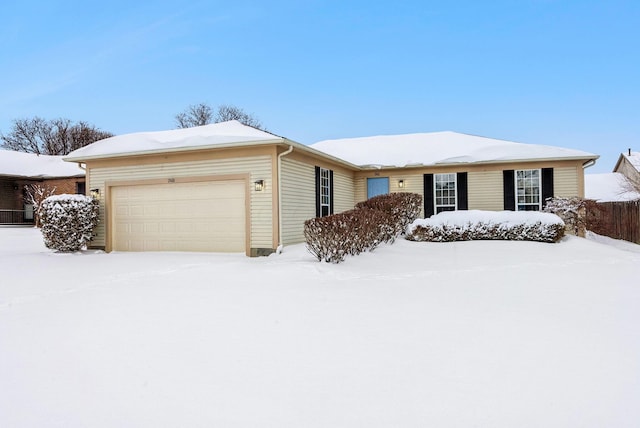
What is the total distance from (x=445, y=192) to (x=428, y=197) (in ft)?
2.04

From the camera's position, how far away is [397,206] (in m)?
10.6

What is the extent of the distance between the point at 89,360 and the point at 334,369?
193 centimetres

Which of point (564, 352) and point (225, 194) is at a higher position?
point (225, 194)

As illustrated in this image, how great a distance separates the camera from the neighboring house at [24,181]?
861 inches

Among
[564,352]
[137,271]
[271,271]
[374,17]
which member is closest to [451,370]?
[564,352]

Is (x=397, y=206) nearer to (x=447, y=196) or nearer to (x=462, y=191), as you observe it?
(x=447, y=196)

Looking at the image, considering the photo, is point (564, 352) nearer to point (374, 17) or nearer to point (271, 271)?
point (271, 271)

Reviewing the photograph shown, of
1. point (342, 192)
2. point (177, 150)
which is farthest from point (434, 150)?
point (177, 150)

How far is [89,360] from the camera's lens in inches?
121

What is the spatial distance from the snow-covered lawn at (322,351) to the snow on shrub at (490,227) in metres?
3.92

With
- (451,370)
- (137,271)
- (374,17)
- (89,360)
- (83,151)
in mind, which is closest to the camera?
(451,370)

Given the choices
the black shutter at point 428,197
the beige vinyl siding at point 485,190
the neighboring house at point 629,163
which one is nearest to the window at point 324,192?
the black shutter at point 428,197

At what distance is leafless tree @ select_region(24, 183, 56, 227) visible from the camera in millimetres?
21839

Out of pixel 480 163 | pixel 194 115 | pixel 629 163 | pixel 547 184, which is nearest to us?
pixel 547 184
